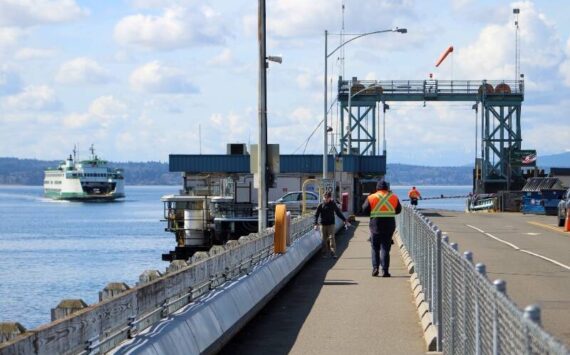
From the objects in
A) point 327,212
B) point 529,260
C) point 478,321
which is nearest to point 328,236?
point 327,212

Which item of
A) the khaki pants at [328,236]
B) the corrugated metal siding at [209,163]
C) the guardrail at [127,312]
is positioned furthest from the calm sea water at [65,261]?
the guardrail at [127,312]

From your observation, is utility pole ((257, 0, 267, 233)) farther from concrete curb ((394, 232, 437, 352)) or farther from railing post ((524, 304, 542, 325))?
railing post ((524, 304, 542, 325))

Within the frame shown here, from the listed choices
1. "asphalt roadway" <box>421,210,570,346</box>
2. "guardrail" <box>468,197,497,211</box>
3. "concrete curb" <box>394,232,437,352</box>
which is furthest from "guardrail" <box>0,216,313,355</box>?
"guardrail" <box>468,197,497,211</box>

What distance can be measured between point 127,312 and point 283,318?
23.7ft

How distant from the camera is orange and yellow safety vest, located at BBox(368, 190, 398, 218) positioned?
21.2 m

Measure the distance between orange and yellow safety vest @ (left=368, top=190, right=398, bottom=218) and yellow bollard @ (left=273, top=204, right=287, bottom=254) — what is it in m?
1.85

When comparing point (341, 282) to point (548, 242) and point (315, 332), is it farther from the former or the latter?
point (548, 242)

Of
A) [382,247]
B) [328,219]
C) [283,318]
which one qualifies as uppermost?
[328,219]

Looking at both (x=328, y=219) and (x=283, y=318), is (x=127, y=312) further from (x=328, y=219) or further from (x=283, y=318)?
(x=328, y=219)

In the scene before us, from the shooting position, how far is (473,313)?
9.20 meters

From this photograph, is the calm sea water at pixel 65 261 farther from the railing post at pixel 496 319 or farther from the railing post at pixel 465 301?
the railing post at pixel 496 319

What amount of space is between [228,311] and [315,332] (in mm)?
1754

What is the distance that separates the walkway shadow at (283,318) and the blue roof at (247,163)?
160 feet

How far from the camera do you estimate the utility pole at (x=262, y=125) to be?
2578cm
